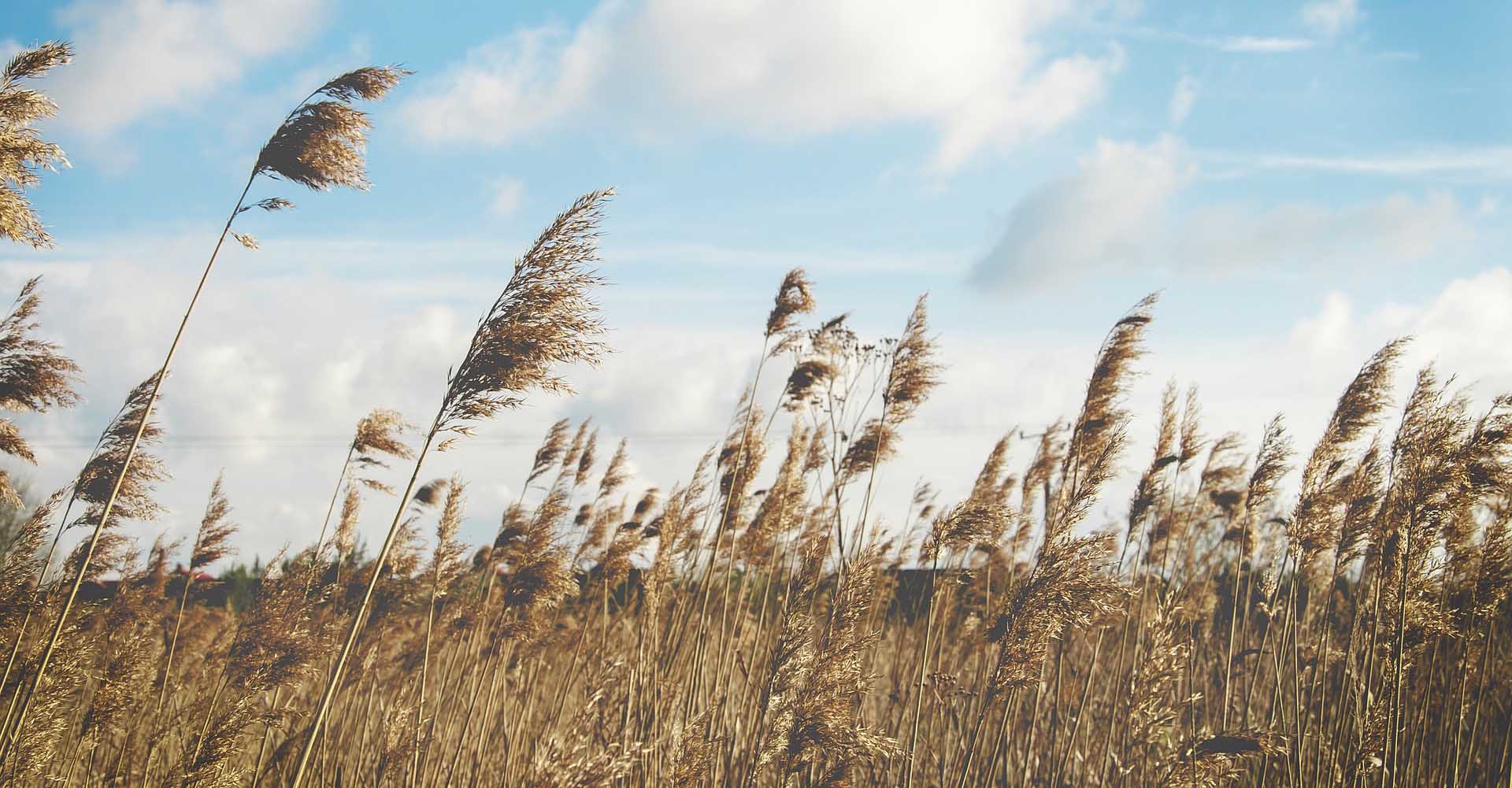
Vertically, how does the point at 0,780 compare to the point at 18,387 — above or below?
below


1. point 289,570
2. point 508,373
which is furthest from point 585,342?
point 289,570

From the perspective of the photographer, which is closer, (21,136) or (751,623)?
(21,136)

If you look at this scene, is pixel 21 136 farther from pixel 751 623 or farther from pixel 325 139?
pixel 751 623

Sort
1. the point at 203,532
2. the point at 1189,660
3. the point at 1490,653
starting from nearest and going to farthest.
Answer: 1. the point at 1490,653
2. the point at 203,532
3. the point at 1189,660

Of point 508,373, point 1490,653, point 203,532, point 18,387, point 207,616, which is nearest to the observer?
point 508,373

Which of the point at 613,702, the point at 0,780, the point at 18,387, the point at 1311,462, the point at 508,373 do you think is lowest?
the point at 0,780

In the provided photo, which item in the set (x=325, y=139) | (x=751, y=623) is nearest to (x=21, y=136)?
(x=325, y=139)

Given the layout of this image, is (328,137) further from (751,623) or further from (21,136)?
(751,623)

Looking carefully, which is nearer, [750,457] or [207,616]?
[750,457]

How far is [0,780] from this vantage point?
3.80 meters

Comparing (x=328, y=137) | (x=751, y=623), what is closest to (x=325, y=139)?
(x=328, y=137)

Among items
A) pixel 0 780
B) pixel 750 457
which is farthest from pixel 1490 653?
pixel 0 780

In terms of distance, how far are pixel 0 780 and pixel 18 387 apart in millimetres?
1636

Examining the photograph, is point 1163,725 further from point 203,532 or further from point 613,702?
point 203,532
